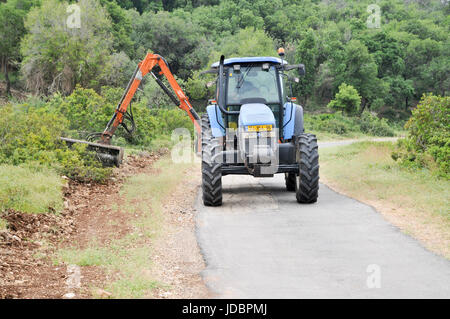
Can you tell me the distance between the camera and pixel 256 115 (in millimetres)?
10977

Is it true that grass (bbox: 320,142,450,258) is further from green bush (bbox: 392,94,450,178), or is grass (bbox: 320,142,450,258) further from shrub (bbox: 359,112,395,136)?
shrub (bbox: 359,112,395,136)

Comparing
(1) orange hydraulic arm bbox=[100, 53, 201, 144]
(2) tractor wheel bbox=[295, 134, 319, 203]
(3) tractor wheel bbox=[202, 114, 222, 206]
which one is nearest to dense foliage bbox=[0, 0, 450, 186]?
(1) orange hydraulic arm bbox=[100, 53, 201, 144]

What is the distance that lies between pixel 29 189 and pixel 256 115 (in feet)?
16.4

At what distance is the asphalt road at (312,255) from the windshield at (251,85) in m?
2.64

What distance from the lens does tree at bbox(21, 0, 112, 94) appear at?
33656mm

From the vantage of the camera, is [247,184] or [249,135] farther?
[247,184]

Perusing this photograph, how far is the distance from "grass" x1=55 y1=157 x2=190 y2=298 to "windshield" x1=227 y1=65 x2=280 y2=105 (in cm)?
299

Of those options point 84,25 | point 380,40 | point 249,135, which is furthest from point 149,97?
point 380,40

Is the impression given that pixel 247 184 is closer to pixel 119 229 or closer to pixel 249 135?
pixel 249 135

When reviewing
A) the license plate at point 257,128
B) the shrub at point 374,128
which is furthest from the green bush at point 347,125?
the license plate at point 257,128

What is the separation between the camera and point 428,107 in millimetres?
15000

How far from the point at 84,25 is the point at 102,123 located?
18.2 meters

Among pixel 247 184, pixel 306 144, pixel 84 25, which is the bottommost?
pixel 247 184

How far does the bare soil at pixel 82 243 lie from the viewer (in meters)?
5.90
